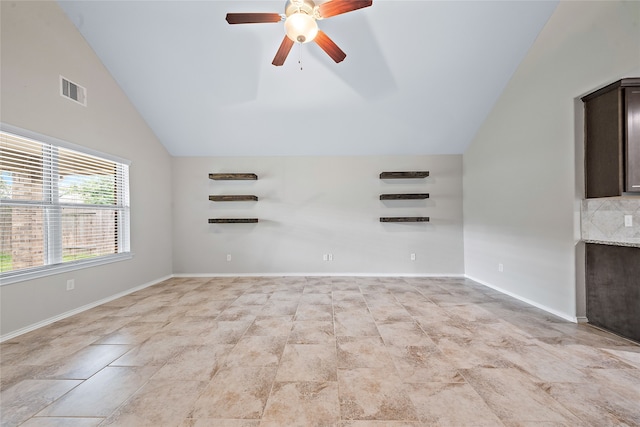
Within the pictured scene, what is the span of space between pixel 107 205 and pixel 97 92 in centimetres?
164

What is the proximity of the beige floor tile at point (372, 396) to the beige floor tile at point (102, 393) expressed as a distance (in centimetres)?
150

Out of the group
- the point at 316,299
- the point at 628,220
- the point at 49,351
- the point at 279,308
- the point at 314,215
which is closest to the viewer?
the point at 49,351

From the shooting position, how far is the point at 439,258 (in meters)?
5.07

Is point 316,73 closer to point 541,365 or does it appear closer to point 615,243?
point 615,243

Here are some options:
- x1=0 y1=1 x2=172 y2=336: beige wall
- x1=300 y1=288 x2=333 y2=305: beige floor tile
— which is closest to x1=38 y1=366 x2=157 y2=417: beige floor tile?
x1=0 y1=1 x2=172 y2=336: beige wall

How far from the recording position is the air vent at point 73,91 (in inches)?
122

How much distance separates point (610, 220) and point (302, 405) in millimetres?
3435

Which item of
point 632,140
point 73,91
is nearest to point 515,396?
point 632,140

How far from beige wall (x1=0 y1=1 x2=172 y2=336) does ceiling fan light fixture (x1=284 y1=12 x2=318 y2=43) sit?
297 cm

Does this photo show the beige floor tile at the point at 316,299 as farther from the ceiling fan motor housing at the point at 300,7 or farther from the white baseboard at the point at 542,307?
the ceiling fan motor housing at the point at 300,7

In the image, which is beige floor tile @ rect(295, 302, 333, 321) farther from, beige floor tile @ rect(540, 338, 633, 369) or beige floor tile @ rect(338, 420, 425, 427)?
beige floor tile @ rect(540, 338, 633, 369)

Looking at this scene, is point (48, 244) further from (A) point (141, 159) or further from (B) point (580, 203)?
(B) point (580, 203)

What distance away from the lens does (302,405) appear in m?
1.60

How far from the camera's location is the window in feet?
8.55
